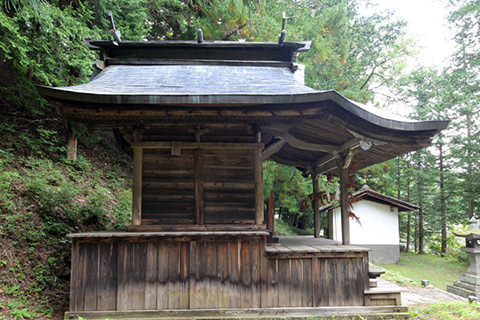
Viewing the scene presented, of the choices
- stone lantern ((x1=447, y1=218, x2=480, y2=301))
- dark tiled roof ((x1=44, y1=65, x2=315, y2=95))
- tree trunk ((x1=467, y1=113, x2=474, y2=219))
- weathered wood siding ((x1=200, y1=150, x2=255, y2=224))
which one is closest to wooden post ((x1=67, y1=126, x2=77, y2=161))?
dark tiled roof ((x1=44, y1=65, x2=315, y2=95))

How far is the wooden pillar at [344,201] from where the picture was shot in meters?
5.87

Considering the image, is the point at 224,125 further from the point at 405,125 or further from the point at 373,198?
the point at 373,198

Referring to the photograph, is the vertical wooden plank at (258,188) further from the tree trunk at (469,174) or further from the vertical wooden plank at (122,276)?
the tree trunk at (469,174)

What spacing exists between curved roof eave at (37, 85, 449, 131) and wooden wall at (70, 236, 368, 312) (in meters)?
2.11

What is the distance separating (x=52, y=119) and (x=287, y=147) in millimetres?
7624

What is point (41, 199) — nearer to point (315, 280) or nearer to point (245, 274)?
point (245, 274)

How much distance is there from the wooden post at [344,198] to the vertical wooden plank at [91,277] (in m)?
4.32

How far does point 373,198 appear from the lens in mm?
16656

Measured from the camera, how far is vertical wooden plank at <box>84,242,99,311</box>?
182 inches

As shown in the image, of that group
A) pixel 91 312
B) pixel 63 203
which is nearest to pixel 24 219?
pixel 63 203

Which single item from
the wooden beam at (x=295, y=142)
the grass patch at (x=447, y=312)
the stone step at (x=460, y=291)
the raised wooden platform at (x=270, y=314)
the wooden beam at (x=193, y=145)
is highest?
the wooden beam at (x=295, y=142)

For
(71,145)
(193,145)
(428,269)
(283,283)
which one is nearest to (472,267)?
(428,269)

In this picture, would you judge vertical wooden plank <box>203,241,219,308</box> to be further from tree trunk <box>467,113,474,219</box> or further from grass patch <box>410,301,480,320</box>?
tree trunk <box>467,113,474,219</box>

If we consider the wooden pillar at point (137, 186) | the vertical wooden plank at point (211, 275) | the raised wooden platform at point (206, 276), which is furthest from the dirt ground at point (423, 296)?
the wooden pillar at point (137, 186)
